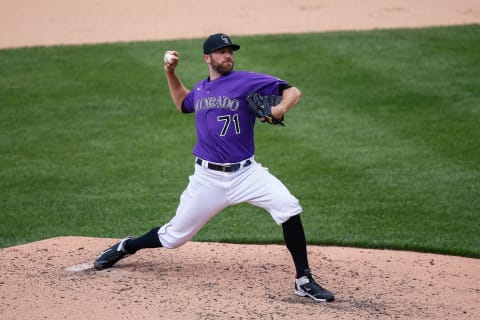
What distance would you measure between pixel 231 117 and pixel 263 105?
28 centimetres

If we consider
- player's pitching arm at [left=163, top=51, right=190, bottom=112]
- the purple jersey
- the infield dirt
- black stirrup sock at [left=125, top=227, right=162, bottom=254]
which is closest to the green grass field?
the infield dirt

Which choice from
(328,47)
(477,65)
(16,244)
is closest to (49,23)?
(328,47)

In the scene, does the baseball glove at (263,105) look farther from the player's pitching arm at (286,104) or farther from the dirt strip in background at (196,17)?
the dirt strip in background at (196,17)

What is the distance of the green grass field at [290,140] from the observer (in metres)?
7.97

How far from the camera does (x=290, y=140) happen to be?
10180mm

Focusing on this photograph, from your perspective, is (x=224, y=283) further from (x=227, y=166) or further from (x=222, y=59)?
(x=222, y=59)

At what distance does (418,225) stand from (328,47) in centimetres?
574

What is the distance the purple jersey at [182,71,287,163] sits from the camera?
236 inches

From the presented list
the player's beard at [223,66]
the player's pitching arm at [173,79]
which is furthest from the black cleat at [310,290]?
the player's pitching arm at [173,79]

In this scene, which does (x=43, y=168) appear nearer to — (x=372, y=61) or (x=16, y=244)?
(x=16, y=244)

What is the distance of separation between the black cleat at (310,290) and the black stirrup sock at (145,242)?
1122 mm

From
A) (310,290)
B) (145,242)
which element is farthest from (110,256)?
(310,290)

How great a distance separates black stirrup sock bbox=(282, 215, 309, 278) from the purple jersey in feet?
Result: 1.84

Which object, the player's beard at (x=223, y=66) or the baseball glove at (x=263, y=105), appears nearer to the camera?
the baseball glove at (x=263, y=105)
